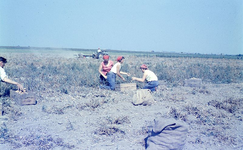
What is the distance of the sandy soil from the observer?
4.14m

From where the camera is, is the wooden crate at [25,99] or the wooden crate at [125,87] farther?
the wooden crate at [125,87]

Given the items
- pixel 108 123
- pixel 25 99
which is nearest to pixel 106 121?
pixel 108 123

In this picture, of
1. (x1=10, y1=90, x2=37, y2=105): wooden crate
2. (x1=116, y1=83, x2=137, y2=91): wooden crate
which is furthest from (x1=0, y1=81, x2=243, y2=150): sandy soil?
(x1=116, y1=83, x2=137, y2=91): wooden crate

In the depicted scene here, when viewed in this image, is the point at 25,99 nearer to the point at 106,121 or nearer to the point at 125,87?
the point at 106,121

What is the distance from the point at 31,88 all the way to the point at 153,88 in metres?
4.67

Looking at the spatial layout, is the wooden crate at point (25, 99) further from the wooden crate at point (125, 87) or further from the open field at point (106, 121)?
the wooden crate at point (125, 87)

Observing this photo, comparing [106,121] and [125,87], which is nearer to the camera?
[106,121]

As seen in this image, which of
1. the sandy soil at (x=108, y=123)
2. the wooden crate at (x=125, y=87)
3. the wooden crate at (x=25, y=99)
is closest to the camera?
the sandy soil at (x=108, y=123)

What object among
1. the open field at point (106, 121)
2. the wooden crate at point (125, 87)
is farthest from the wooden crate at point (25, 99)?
the wooden crate at point (125, 87)

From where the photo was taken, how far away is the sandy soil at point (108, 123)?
4137 mm

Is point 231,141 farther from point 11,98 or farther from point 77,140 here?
point 11,98

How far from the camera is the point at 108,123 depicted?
5.04 m

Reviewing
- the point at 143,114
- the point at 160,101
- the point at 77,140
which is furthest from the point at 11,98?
the point at 160,101

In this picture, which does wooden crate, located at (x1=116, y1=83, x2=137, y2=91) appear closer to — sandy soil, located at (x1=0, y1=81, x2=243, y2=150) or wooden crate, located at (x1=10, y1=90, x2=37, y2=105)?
sandy soil, located at (x1=0, y1=81, x2=243, y2=150)
